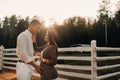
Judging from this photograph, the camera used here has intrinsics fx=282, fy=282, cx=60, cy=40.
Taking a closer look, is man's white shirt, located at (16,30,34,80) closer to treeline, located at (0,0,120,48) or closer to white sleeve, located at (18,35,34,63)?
white sleeve, located at (18,35,34,63)

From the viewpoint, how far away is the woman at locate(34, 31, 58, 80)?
5.62 m

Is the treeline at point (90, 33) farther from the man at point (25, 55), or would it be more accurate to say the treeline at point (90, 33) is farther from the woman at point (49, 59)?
the man at point (25, 55)

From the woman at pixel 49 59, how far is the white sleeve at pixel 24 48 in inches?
30.0

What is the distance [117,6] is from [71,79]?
46.2 m

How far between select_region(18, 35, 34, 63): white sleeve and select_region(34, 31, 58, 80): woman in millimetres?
761

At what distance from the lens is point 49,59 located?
5660 millimetres

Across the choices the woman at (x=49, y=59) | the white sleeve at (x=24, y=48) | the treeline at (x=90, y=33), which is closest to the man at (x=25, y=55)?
the white sleeve at (x=24, y=48)

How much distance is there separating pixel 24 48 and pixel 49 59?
92 cm

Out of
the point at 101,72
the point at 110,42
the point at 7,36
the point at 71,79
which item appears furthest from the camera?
the point at 7,36

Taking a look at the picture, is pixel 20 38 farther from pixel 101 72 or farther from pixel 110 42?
pixel 110 42

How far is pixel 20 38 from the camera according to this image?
16.1 feet

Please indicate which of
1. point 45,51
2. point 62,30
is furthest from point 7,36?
point 45,51

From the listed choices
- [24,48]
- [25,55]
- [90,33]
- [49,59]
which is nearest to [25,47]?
[24,48]

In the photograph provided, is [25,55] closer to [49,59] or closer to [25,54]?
[25,54]
